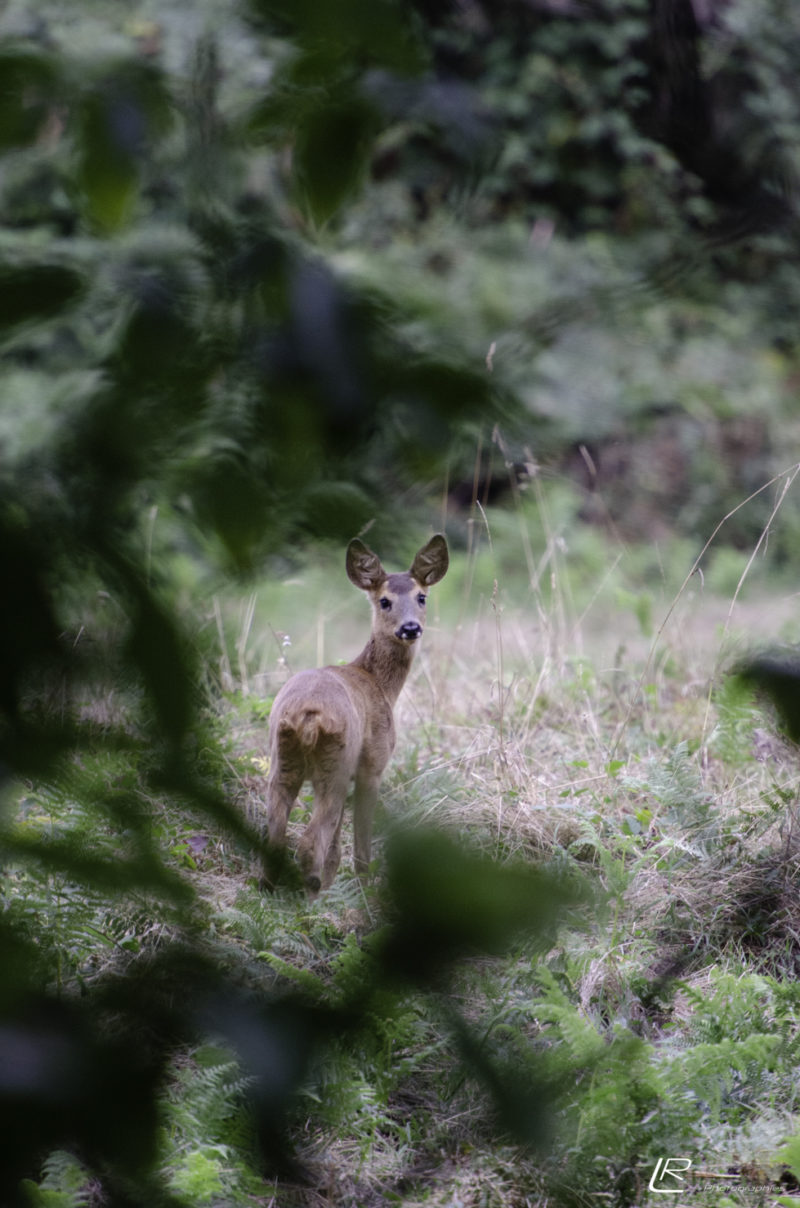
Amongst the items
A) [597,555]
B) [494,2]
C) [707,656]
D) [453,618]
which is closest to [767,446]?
[597,555]

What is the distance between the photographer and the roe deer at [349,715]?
135 inches

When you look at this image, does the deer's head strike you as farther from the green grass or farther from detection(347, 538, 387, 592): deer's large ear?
the green grass

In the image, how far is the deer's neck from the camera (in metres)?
4.20

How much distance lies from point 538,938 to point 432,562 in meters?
3.44

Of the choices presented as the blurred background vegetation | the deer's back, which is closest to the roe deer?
the deer's back

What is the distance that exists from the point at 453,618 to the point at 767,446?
16.1 ft

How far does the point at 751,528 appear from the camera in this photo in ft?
36.6

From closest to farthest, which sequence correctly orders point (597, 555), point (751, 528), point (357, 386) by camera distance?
point (357, 386)
point (597, 555)
point (751, 528)

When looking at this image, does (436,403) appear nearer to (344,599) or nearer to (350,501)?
(350,501)

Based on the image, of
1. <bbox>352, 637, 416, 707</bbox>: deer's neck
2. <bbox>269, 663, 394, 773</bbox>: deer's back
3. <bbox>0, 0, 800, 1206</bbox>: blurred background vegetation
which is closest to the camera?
<bbox>0, 0, 800, 1206</bbox>: blurred background vegetation

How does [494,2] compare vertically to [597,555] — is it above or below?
above

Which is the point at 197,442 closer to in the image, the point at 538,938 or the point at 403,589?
the point at 538,938

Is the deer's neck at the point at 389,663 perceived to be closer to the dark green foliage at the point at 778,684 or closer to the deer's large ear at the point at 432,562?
the deer's large ear at the point at 432,562

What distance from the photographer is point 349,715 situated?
3.57 meters
